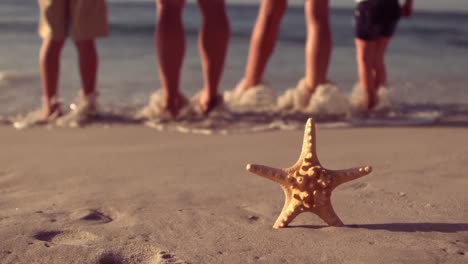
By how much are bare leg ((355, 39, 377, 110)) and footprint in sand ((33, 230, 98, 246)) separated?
122 inches

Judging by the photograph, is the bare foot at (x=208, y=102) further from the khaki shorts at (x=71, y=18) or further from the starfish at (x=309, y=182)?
the starfish at (x=309, y=182)

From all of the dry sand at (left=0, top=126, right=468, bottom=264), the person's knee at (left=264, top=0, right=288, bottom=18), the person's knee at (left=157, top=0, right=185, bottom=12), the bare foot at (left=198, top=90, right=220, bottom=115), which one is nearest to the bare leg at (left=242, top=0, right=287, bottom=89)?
the person's knee at (left=264, top=0, right=288, bottom=18)

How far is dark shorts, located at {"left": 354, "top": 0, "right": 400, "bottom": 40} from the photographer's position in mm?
4879

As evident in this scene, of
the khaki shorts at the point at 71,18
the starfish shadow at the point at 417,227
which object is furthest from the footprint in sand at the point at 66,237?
the khaki shorts at the point at 71,18

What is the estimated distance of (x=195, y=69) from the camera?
7953mm

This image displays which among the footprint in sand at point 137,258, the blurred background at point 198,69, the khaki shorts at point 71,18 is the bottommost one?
the blurred background at point 198,69

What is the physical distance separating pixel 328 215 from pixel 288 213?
130mm

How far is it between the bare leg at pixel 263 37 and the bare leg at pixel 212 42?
444 millimetres

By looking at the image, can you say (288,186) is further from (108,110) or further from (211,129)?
(108,110)

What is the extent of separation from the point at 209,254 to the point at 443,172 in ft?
4.73

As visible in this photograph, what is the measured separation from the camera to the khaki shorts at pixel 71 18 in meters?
4.57

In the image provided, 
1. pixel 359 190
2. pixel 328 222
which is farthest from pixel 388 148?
pixel 328 222

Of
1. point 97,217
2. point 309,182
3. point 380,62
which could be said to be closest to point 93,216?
point 97,217

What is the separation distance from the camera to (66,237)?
2.27m
